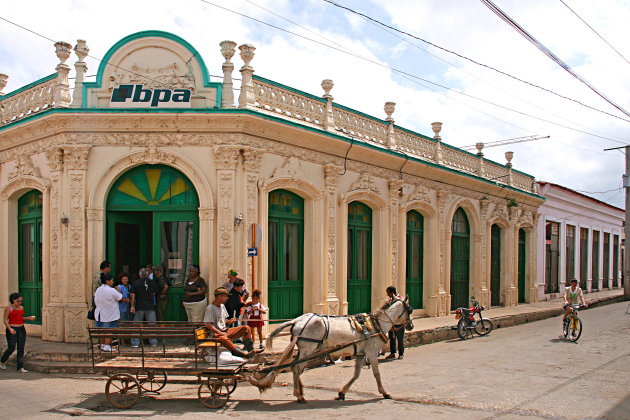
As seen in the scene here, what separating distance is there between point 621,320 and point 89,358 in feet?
55.6

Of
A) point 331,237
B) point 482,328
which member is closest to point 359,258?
point 331,237

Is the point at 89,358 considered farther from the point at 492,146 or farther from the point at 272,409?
the point at 492,146

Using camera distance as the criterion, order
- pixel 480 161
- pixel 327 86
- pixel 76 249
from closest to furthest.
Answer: pixel 76 249 → pixel 327 86 → pixel 480 161

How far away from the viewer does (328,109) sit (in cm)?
1464

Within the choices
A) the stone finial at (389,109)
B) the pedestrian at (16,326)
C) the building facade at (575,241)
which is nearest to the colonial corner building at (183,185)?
A: the stone finial at (389,109)

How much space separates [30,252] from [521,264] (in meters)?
19.8

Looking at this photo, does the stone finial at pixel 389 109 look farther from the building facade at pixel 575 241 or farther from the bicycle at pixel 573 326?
the building facade at pixel 575 241

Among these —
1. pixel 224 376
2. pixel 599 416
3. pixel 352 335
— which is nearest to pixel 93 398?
pixel 224 376

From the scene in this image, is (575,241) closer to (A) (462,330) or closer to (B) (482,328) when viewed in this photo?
(B) (482,328)

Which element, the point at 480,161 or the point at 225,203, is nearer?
the point at 225,203

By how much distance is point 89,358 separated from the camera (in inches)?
412

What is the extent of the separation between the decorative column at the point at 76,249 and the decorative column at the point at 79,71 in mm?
1000

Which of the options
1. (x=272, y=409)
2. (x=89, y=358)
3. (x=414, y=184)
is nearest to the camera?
(x=272, y=409)

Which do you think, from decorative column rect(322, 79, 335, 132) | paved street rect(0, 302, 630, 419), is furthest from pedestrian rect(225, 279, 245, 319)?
decorative column rect(322, 79, 335, 132)
